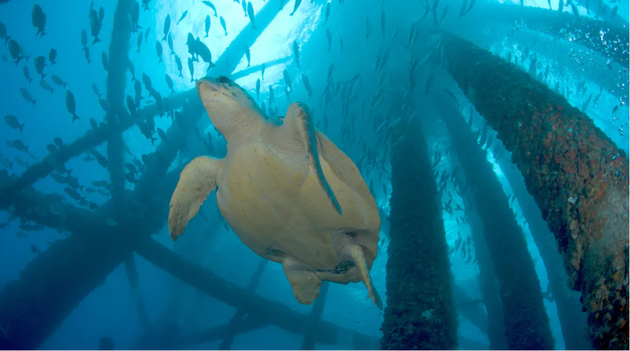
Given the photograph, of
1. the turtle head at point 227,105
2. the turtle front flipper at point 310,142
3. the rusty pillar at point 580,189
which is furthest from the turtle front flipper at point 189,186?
the rusty pillar at point 580,189

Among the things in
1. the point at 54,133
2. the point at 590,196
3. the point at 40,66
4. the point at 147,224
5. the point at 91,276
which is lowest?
the point at 54,133

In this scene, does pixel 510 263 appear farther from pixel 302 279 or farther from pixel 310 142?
pixel 310 142

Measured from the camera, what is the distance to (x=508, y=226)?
621 cm

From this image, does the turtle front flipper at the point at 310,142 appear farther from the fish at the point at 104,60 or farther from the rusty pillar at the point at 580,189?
the fish at the point at 104,60

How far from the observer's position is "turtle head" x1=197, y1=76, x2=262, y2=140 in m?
2.69

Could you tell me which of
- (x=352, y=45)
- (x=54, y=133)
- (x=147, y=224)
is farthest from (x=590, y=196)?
(x=54, y=133)

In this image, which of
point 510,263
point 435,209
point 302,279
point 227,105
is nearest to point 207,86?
point 227,105

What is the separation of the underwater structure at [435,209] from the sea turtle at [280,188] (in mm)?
1225

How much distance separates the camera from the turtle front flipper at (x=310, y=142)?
207cm

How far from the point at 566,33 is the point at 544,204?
11383 mm

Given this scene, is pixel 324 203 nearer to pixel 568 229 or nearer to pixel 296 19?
pixel 568 229

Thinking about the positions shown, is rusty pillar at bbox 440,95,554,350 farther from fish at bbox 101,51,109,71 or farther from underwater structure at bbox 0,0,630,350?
fish at bbox 101,51,109,71

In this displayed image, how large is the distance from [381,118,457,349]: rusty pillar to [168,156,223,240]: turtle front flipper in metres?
2.76

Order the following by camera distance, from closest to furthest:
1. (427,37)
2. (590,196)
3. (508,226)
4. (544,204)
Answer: (590,196), (544,204), (508,226), (427,37)
